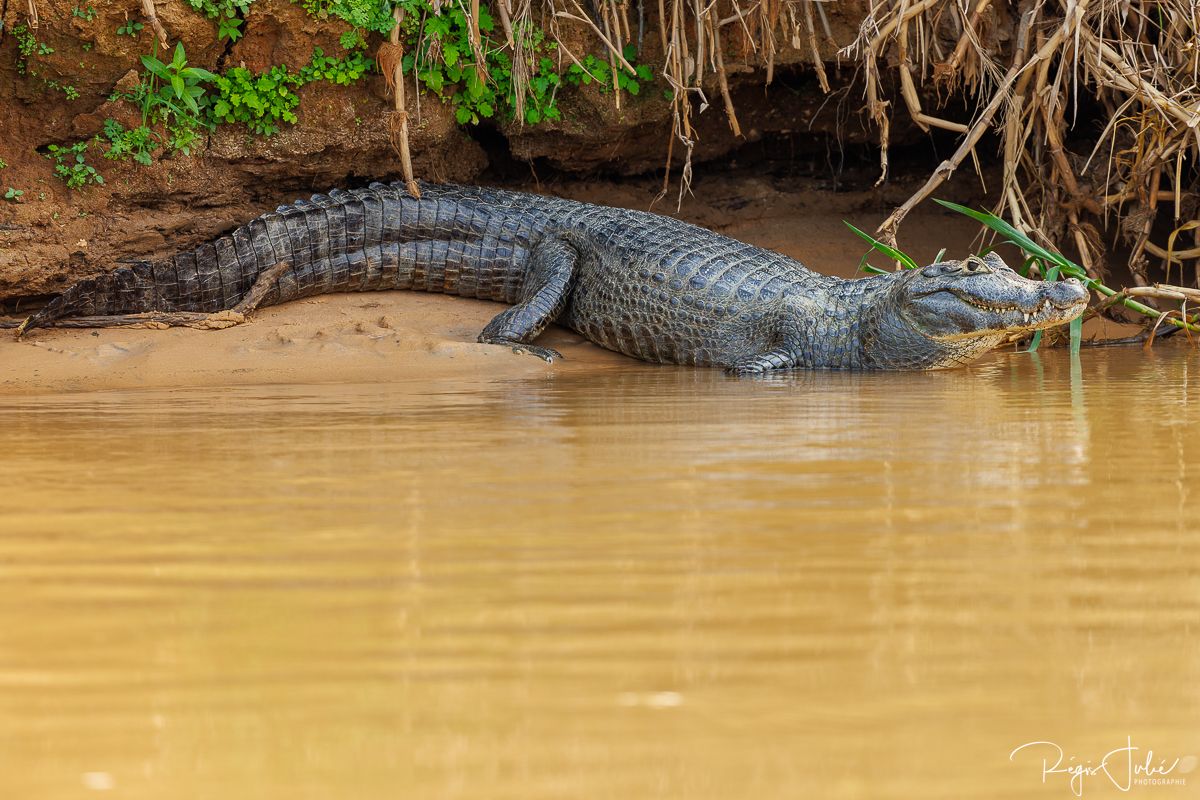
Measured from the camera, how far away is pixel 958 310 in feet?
17.8

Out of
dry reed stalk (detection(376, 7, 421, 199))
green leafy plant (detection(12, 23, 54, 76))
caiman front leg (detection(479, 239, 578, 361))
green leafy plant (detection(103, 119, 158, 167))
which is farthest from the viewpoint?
green leafy plant (detection(103, 119, 158, 167))

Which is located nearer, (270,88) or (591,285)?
(270,88)

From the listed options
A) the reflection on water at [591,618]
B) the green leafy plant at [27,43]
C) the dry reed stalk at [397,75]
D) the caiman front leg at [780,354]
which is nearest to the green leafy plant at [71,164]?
the green leafy plant at [27,43]

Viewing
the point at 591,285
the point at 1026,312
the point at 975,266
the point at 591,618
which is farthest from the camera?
the point at 591,285

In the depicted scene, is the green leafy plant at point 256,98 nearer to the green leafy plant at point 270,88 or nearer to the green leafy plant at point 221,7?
the green leafy plant at point 270,88

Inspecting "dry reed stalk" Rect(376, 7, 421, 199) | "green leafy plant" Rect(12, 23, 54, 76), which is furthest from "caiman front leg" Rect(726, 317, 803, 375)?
"green leafy plant" Rect(12, 23, 54, 76)

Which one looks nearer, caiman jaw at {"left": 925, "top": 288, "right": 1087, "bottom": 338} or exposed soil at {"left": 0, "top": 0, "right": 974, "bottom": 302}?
caiman jaw at {"left": 925, "top": 288, "right": 1087, "bottom": 338}

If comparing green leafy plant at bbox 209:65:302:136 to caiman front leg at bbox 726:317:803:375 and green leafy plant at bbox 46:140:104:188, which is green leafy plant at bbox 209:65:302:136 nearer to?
green leafy plant at bbox 46:140:104:188

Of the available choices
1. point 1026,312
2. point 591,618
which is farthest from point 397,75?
point 591,618

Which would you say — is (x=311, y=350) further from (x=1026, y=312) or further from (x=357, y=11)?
(x=1026, y=312)

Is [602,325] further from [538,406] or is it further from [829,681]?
[829,681]

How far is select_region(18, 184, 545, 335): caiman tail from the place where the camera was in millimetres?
6086

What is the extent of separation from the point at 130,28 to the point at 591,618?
17.5 ft

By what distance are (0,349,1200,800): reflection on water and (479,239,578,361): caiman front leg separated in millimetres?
3202
